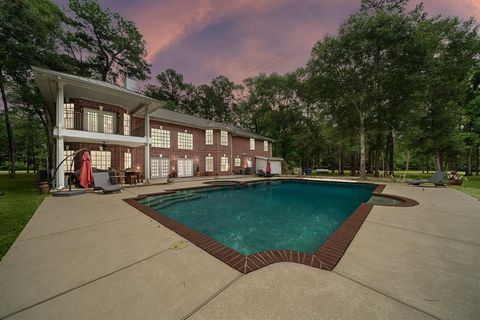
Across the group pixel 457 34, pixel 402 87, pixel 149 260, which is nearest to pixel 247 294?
pixel 149 260

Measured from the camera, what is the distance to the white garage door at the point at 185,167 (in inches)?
715

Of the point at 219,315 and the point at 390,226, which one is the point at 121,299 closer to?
the point at 219,315

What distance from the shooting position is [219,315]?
1663 millimetres

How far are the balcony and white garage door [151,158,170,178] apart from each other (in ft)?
11.0

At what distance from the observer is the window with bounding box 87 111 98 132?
12.0m

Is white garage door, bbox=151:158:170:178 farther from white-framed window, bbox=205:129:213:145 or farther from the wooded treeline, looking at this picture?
the wooded treeline

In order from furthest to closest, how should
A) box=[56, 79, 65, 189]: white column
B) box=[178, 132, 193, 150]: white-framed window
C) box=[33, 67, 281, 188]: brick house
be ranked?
box=[178, 132, 193, 150]: white-framed window → box=[33, 67, 281, 188]: brick house → box=[56, 79, 65, 189]: white column

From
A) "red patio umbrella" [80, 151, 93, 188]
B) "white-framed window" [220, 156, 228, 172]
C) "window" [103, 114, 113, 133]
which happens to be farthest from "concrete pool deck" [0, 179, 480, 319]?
"white-framed window" [220, 156, 228, 172]

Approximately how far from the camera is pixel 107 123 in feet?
42.6

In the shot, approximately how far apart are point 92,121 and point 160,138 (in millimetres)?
5195

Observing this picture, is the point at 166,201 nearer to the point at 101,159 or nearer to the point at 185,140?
the point at 101,159

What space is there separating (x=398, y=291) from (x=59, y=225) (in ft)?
21.7

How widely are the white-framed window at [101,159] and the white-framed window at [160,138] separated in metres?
3.76

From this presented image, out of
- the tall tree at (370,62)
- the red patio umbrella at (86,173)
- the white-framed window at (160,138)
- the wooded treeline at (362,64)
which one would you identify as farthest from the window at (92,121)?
the tall tree at (370,62)
